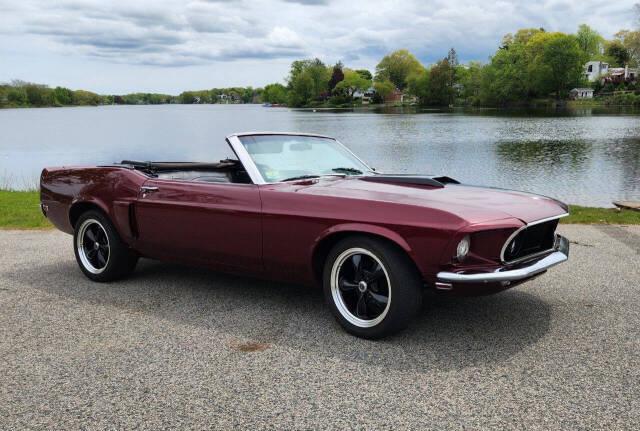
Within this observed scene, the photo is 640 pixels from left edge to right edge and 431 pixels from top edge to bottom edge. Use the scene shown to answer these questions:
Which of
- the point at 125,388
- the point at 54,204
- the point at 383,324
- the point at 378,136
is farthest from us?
the point at 378,136

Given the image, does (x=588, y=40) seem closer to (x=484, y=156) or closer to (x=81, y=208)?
(x=484, y=156)

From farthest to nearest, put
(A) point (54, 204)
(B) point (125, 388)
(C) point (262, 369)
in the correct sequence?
(A) point (54, 204) < (C) point (262, 369) < (B) point (125, 388)

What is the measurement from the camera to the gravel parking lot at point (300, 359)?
2.63m

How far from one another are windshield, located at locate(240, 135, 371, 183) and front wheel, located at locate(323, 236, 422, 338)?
96cm

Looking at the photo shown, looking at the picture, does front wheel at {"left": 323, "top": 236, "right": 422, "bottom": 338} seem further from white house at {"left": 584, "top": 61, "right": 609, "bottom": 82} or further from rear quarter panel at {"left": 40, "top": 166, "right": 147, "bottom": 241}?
white house at {"left": 584, "top": 61, "right": 609, "bottom": 82}

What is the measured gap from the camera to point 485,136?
35531 mm

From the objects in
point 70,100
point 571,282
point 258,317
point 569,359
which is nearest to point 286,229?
point 258,317

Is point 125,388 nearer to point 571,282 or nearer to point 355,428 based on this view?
point 355,428

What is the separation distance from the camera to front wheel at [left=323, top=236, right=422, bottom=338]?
329 cm

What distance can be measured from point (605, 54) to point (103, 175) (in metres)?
153

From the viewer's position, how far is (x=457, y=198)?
11.5ft

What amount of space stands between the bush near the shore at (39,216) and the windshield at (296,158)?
5164 millimetres

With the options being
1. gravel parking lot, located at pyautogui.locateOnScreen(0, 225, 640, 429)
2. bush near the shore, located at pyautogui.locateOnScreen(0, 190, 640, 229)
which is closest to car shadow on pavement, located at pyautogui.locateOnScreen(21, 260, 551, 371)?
gravel parking lot, located at pyautogui.locateOnScreen(0, 225, 640, 429)

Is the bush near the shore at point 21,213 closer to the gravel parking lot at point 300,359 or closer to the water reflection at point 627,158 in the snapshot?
the gravel parking lot at point 300,359
